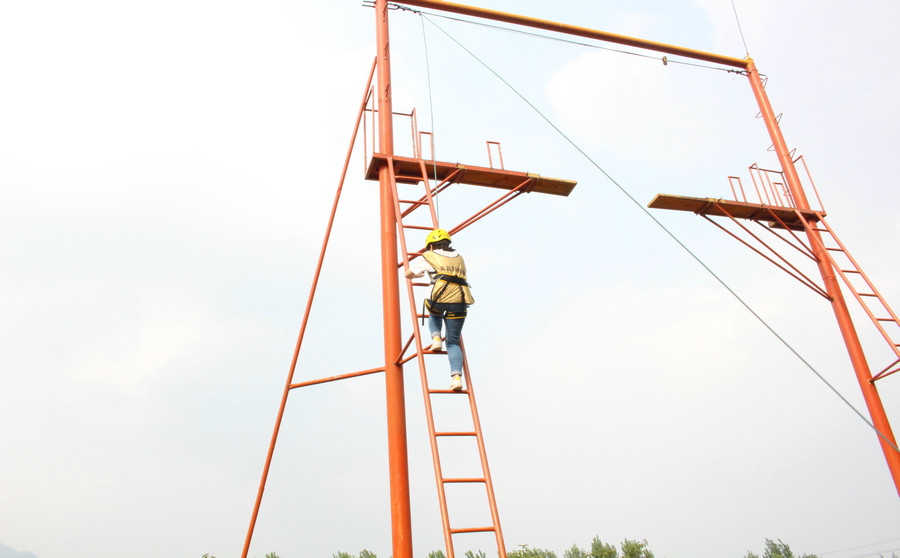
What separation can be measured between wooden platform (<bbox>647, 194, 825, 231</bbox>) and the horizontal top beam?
2896 millimetres

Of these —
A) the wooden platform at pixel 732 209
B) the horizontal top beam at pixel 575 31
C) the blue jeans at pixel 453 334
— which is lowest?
the blue jeans at pixel 453 334

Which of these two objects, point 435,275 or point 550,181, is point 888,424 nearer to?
point 550,181

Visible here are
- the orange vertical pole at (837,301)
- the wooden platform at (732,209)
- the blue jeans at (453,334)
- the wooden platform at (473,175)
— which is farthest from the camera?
the wooden platform at (732,209)

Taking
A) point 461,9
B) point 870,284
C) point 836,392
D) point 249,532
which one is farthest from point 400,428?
point 870,284

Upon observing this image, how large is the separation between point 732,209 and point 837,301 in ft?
7.67

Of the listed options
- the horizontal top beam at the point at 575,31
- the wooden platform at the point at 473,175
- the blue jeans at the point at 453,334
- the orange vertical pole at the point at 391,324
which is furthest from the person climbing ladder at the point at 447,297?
the horizontal top beam at the point at 575,31

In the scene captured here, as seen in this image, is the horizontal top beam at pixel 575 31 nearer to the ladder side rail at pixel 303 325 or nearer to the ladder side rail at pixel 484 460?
the ladder side rail at pixel 303 325

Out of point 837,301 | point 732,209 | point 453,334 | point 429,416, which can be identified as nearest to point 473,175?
point 453,334

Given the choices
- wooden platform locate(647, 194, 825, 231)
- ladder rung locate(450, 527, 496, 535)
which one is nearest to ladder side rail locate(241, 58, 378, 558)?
ladder rung locate(450, 527, 496, 535)

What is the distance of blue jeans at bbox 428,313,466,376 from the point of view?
22.4 feet

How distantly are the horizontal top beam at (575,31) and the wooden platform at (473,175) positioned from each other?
3020mm

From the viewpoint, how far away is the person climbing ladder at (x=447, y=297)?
272 inches

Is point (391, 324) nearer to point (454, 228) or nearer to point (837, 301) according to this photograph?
point (454, 228)

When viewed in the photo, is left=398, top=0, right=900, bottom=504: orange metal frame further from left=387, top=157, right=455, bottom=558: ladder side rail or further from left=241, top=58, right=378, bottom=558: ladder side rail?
left=387, top=157, right=455, bottom=558: ladder side rail
